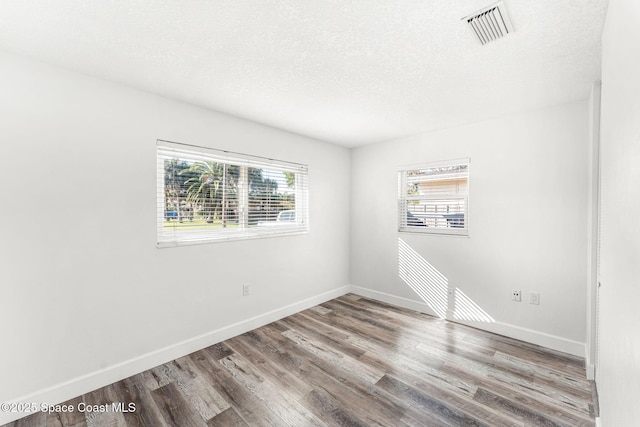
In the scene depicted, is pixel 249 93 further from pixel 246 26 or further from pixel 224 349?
pixel 224 349

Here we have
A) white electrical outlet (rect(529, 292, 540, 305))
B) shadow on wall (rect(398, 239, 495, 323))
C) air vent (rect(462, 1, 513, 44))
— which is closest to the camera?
air vent (rect(462, 1, 513, 44))

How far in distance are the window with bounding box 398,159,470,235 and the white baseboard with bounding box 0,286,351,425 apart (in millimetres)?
2074

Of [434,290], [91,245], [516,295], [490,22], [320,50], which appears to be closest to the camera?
[490,22]

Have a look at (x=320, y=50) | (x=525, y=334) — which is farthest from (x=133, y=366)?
(x=525, y=334)

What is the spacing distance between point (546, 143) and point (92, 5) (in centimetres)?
367

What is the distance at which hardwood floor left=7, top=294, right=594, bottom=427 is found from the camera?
6.09ft

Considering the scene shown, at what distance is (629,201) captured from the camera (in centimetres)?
89

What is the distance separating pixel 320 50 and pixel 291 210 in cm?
221

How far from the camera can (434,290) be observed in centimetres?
356

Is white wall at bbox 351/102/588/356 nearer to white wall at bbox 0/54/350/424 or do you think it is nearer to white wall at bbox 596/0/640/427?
white wall at bbox 596/0/640/427

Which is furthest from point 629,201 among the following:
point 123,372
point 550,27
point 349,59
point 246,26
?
point 123,372

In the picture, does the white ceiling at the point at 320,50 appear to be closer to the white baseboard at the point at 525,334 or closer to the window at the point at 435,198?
the window at the point at 435,198

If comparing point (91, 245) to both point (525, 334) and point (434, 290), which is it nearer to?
point (434, 290)

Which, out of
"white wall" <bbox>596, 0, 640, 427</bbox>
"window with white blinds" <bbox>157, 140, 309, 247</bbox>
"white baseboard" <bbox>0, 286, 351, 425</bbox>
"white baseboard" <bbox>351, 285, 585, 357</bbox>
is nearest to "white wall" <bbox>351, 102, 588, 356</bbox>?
"white baseboard" <bbox>351, 285, 585, 357</bbox>
